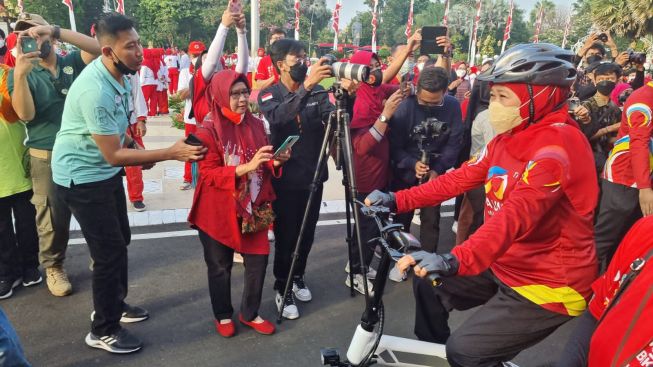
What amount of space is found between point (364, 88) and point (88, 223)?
98.8 inches

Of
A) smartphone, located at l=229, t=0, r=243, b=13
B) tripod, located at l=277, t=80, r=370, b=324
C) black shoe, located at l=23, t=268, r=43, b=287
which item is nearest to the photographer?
tripod, located at l=277, t=80, r=370, b=324

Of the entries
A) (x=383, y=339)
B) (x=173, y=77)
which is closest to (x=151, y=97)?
(x=173, y=77)

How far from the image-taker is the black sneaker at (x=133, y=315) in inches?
143

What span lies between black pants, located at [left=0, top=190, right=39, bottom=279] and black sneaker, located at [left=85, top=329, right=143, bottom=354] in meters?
1.22

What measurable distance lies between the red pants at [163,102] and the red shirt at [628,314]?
41.3 ft

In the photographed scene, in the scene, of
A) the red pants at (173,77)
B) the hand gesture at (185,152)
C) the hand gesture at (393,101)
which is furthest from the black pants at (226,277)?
the red pants at (173,77)

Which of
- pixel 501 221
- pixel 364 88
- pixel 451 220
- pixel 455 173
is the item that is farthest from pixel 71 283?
pixel 451 220

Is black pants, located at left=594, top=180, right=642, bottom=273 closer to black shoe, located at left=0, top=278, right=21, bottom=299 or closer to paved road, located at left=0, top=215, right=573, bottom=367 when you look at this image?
paved road, located at left=0, top=215, right=573, bottom=367

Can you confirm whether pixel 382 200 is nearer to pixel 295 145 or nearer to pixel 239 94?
pixel 239 94

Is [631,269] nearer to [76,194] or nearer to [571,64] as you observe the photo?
[571,64]

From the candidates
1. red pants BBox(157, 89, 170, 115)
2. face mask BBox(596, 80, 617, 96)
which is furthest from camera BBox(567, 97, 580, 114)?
red pants BBox(157, 89, 170, 115)

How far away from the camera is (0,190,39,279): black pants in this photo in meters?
3.85

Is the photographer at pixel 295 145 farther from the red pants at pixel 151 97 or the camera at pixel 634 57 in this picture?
the red pants at pixel 151 97

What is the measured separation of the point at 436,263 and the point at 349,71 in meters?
1.78
